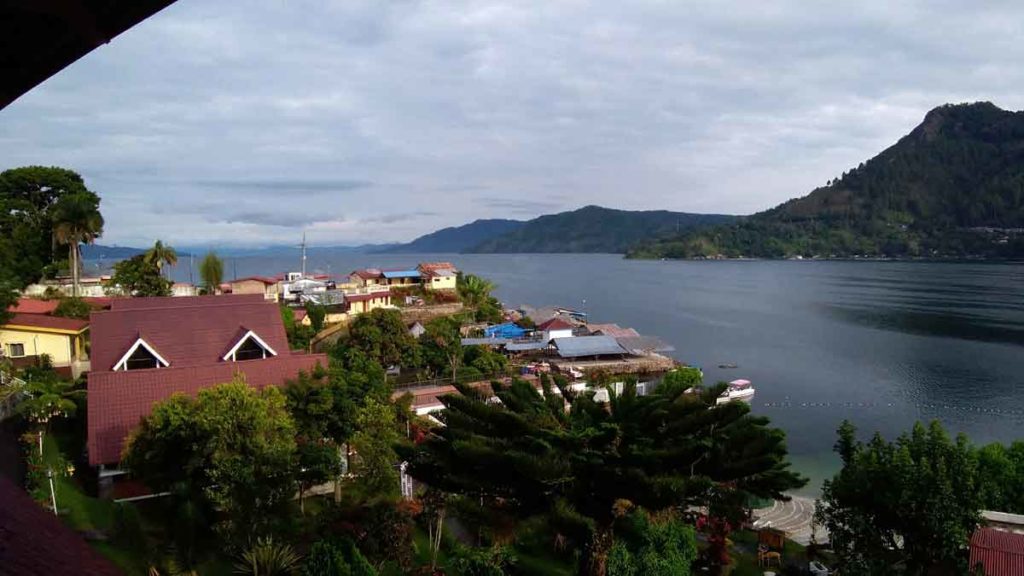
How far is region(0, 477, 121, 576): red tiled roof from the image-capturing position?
1360 mm

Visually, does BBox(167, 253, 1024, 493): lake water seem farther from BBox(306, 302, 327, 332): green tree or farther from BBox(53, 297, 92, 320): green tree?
BBox(53, 297, 92, 320): green tree

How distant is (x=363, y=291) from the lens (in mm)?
37781

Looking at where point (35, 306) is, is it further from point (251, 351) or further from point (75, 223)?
point (251, 351)

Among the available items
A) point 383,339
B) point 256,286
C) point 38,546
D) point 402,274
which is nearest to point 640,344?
point 383,339

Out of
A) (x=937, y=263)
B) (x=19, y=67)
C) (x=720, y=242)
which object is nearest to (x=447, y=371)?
(x=19, y=67)

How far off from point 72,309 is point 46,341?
2.89 meters

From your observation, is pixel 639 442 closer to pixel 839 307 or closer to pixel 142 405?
pixel 142 405

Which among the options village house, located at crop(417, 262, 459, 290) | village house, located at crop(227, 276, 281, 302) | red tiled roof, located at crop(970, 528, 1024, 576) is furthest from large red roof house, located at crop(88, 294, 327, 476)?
village house, located at crop(417, 262, 459, 290)

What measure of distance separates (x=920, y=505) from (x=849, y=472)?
115 cm

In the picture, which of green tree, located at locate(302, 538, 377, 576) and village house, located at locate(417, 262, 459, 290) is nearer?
green tree, located at locate(302, 538, 377, 576)

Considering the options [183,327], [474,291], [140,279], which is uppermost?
[140,279]

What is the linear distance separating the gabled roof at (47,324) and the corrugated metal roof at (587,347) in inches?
683

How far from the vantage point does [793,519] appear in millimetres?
13891

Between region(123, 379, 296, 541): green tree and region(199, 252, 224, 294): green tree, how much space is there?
Answer: 2036cm
